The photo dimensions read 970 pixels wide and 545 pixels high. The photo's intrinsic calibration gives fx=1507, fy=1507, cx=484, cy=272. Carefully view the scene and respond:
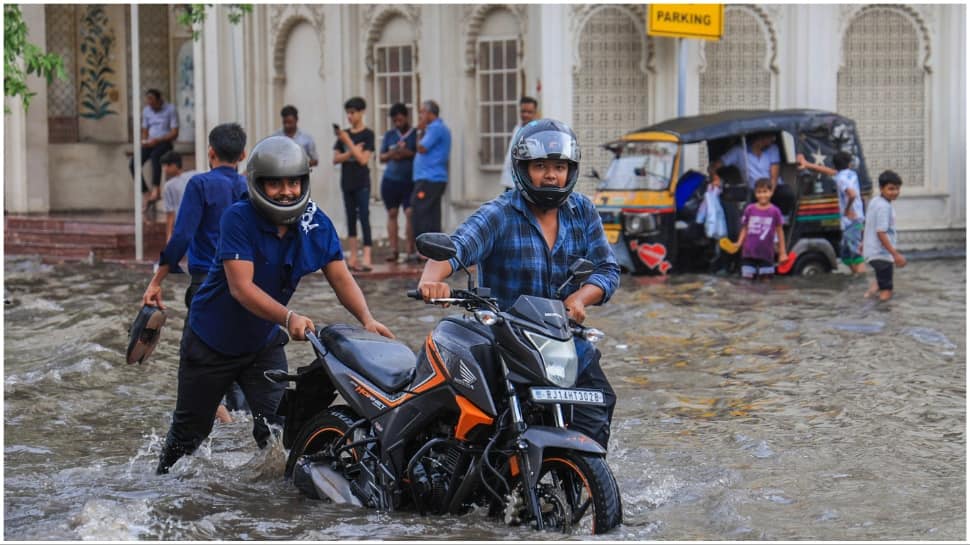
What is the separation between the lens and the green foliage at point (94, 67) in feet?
76.8

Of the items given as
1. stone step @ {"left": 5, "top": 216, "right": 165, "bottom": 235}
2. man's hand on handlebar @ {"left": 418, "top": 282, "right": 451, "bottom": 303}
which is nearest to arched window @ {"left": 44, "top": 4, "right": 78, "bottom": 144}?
stone step @ {"left": 5, "top": 216, "right": 165, "bottom": 235}

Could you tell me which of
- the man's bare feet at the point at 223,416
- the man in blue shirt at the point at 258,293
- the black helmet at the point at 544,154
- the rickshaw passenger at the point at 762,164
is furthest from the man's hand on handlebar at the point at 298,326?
the rickshaw passenger at the point at 762,164

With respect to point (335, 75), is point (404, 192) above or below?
below

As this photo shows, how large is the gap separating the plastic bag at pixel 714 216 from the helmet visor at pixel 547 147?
1046 cm

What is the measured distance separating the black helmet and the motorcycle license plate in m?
0.90

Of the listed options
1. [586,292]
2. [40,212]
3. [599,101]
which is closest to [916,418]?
[586,292]

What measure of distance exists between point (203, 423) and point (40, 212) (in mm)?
16077

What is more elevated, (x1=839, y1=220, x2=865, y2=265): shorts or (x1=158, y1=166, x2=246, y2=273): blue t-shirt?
(x1=158, y1=166, x2=246, y2=273): blue t-shirt

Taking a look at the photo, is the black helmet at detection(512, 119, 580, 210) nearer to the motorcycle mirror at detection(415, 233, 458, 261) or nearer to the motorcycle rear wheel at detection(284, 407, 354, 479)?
the motorcycle mirror at detection(415, 233, 458, 261)

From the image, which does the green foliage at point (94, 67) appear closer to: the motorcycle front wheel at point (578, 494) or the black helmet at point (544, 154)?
the black helmet at point (544, 154)

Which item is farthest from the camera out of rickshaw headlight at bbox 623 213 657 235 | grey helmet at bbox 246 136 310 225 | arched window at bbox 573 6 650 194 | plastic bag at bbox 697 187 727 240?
arched window at bbox 573 6 650 194

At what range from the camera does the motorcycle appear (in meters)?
5.28

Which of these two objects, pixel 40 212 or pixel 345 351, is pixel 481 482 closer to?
pixel 345 351

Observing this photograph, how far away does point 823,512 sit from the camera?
6262mm
